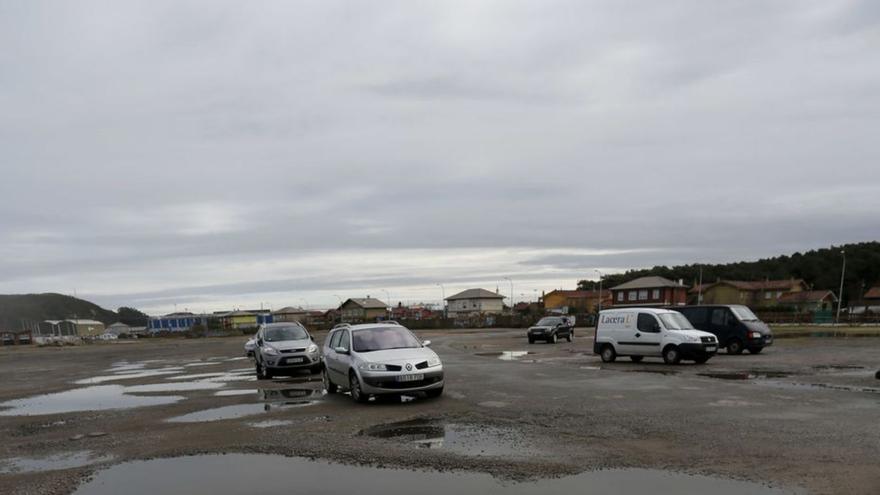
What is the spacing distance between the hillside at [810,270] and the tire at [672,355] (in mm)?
112417

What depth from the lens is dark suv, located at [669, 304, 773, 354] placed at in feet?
77.4

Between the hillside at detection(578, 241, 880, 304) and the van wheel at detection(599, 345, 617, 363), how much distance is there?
111814 mm

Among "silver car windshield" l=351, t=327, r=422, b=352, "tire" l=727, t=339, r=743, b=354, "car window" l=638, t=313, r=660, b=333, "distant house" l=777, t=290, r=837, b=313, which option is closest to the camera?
"silver car windshield" l=351, t=327, r=422, b=352

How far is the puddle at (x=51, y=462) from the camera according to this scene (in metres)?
8.30

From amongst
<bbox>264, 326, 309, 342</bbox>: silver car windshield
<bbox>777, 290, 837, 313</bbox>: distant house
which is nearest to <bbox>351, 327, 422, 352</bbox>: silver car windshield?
<bbox>264, 326, 309, 342</bbox>: silver car windshield

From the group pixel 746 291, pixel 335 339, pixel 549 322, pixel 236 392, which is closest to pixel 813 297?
pixel 746 291

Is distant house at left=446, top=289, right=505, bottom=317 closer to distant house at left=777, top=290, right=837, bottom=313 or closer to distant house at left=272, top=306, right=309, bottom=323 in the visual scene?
distant house at left=272, top=306, right=309, bottom=323

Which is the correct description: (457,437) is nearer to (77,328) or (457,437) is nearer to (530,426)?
(530,426)

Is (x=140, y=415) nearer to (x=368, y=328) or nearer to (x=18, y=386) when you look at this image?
(x=368, y=328)

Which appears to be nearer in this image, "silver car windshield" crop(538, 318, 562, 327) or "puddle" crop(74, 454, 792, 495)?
"puddle" crop(74, 454, 792, 495)

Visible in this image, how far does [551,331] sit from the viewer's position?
38.1m

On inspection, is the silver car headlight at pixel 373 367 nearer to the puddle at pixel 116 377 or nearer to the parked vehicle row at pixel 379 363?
the parked vehicle row at pixel 379 363

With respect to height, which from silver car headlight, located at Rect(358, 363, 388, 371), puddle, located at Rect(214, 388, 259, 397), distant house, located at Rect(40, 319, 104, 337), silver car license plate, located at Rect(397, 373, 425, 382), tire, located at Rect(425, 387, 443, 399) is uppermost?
silver car headlight, located at Rect(358, 363, 388, 371)

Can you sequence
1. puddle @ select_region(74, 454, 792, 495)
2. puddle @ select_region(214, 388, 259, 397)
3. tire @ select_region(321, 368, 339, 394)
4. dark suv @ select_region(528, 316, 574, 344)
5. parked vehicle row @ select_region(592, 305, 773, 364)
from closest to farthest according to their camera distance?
puddle @ select_region(74, 454, 792, 495) < tire @ select_region(321, 368, 339, 394) < puddle @ select_region(214, 388, 259, 397) < parked vehicle row @ select_region(592, 305, 773, 364) < dark suv @ select_region(528, 316, 574, 344)
